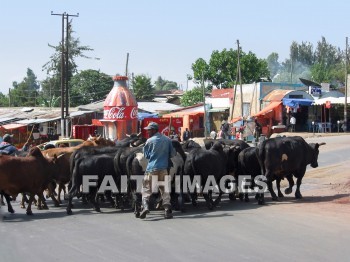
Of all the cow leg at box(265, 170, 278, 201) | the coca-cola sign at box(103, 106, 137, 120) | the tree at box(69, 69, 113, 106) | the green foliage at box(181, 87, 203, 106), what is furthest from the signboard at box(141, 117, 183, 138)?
the tree at box(69, 69, 113, 106)

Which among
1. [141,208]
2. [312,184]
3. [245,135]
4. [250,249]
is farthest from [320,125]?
[250,249]

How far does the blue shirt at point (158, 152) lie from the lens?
427 inches

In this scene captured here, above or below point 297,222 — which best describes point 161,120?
above

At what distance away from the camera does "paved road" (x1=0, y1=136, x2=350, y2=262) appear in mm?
7672

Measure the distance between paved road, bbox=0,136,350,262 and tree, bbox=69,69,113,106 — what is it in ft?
202

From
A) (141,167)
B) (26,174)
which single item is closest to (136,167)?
(141,167)

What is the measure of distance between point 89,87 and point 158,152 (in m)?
63.5

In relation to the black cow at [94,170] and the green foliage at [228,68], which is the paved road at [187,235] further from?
the green foliage at [228,68]

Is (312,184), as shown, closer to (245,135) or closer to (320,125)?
(245,135)

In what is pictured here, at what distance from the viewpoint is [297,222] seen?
9.81 meters

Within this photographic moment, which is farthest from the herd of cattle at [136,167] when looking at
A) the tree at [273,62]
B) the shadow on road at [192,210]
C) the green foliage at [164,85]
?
the green foliage at [164,85]

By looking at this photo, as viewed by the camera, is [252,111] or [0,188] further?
[252,111]

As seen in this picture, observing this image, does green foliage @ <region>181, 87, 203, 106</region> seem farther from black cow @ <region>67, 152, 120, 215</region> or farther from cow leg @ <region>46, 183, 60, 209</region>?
black cow @ <region>67, 152, 120, 215</region>

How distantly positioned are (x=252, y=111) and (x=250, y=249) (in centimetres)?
4113
